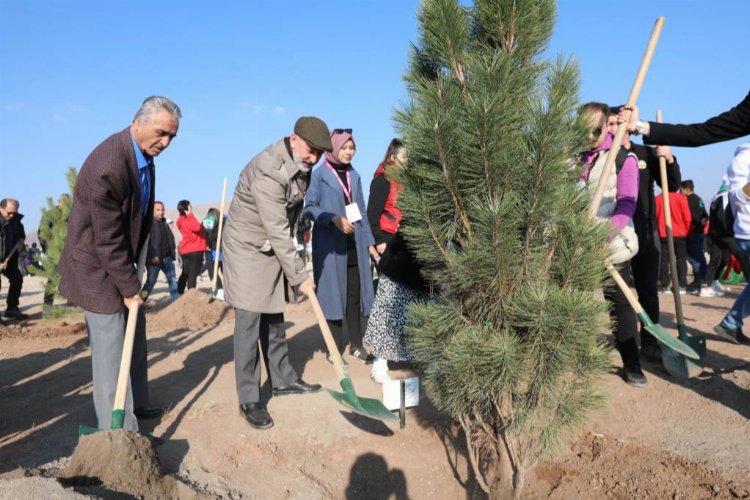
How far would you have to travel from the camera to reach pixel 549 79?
248 centimetres

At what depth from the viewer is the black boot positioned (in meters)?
4.26

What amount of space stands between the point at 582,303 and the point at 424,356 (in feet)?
2.71

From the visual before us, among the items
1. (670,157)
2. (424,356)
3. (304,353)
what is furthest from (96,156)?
(670,157)

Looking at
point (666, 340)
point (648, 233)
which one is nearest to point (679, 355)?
point (666, 340)

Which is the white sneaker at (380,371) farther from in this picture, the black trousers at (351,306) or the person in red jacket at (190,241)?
the person in red jacket at (190,241)

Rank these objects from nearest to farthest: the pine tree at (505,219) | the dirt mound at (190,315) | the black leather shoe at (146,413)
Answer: the pine tree at (505,219), the black leather shoe at (146,413), the dirt mound at (190,315)

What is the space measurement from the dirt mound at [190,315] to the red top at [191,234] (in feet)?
6.95

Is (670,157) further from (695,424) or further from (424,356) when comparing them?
(424,356)

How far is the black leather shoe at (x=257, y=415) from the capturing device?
3639 mm

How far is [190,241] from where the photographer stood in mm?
10672

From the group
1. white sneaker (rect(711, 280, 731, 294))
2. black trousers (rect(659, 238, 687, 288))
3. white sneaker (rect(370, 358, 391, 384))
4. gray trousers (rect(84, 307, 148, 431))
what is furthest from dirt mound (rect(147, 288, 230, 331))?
white sneaker (rect(711, 280, 731, 294))

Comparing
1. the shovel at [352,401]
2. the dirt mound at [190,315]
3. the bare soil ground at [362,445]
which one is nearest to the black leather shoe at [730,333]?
the bare soil ground at [362,445]

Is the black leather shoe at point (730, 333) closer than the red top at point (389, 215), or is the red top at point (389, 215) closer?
the red top at point (389, 215)

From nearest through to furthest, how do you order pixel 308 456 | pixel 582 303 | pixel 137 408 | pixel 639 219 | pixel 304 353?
pixel 582 303 < pixel 308 456 < pixel 137 408 < pixel 639 219 < pixel 304 353
